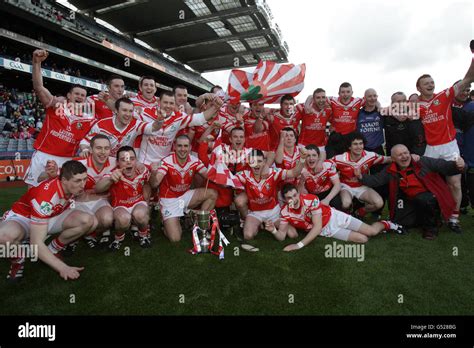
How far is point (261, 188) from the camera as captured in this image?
163 inches

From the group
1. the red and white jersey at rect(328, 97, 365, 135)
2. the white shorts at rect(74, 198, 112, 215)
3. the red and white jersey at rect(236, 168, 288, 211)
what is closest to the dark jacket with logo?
the red and white jersey at rect(328, 97, 365, 135)

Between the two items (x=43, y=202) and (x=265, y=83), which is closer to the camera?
(x=43, y=202)

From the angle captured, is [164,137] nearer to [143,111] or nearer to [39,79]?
[143,111]

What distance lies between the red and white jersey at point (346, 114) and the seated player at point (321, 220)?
195cm

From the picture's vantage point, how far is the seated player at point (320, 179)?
453 centimetres

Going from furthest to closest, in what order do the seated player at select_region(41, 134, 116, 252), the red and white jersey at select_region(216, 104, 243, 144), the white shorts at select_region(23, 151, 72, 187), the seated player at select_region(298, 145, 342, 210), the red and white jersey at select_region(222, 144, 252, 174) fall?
1. the red and white jersey at select_region(216, 104, 243, 144)
2. the seated player at select_region(298, 145, 342, 210)
3. the red and white jersey at select_region(222, 144, 252, 174)
4. the white shorts at select_region(23, 151, 72, 187)
5. the seated player at select_region(41, 134, 116, 252)

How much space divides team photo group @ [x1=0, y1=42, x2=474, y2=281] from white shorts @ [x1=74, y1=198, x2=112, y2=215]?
0.01 m

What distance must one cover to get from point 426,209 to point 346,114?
209cm

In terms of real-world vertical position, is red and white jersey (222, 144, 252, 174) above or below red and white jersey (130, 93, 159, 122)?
below

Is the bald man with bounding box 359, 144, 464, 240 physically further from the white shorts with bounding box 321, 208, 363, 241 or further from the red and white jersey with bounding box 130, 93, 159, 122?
the red and white jersey with bounding box 130, 93, 159, 122

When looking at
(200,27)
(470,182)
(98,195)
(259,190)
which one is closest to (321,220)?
(259,190)

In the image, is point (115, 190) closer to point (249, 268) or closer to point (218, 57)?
point (249, 268)

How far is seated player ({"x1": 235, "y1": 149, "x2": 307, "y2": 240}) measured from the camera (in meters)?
4.11
